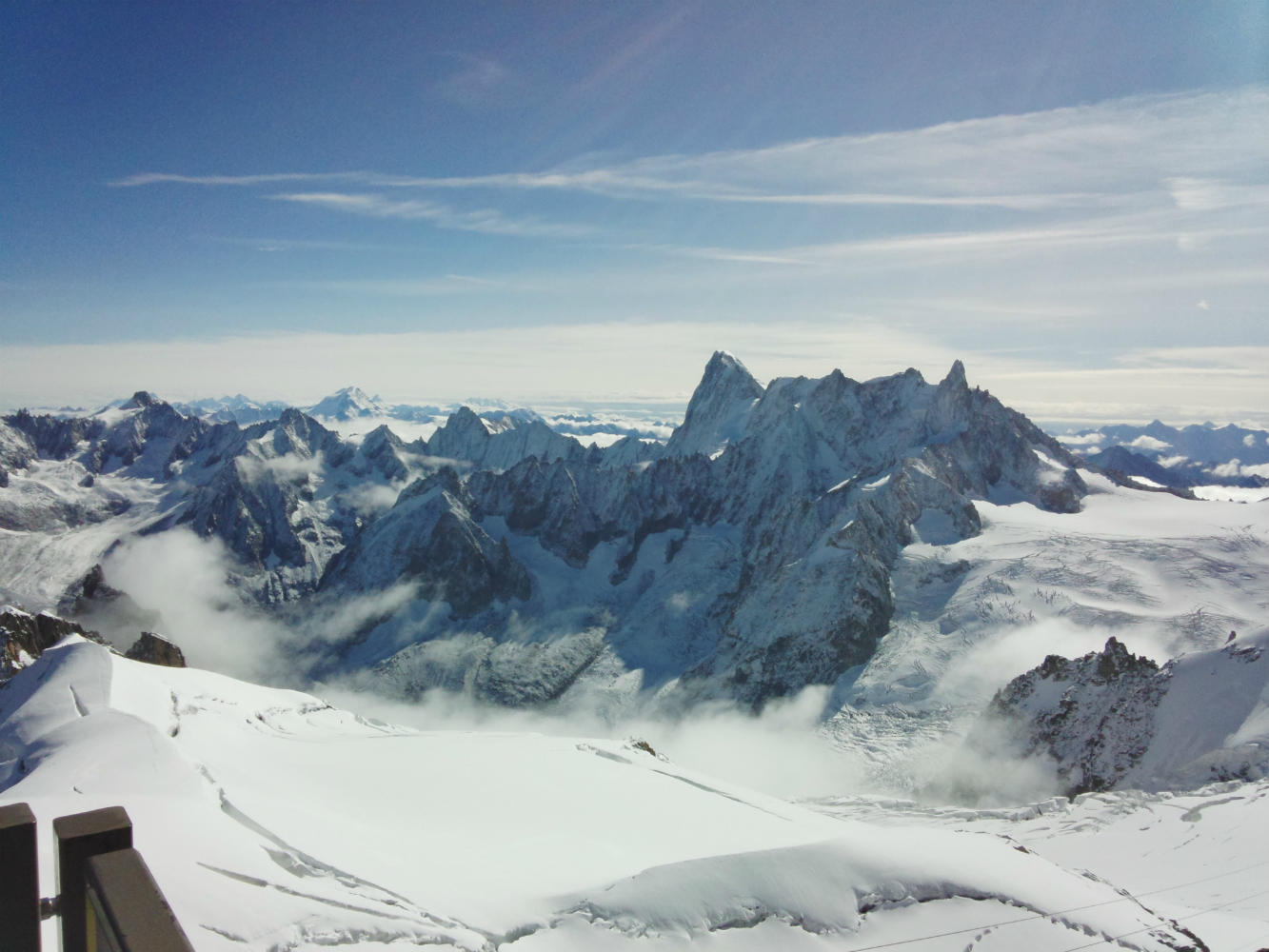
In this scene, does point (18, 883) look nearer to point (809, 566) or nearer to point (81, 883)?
point (81, 883)

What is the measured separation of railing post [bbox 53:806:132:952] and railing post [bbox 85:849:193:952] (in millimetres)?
139

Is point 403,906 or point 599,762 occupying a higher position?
point 403,906

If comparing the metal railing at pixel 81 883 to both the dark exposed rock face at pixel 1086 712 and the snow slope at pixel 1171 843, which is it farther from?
the dark exposed rock face at pixel 1086 712

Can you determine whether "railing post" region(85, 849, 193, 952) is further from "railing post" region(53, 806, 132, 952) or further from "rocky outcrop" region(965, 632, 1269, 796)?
"rocky outcrop" region(965, 632, 1269, 796)

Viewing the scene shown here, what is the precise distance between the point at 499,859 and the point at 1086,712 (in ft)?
277

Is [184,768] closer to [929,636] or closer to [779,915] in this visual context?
[779,915]

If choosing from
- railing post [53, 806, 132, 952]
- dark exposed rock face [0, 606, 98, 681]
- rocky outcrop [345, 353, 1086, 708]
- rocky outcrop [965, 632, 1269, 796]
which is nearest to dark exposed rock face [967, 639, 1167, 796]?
rocky outcrop [965, 632, 1269, 796]

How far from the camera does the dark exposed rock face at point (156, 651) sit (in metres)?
71.0

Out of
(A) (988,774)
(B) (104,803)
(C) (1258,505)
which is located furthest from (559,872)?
(C) (1258,505)

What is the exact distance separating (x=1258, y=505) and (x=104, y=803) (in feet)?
573

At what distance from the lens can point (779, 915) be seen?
49.1ft

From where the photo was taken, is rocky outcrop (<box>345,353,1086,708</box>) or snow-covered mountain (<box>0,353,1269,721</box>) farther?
rocky outcrop (<box>345,353,1086,708</box>)

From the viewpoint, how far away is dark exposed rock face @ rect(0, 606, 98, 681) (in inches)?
2353

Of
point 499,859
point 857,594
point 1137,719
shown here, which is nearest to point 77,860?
point 499,859
